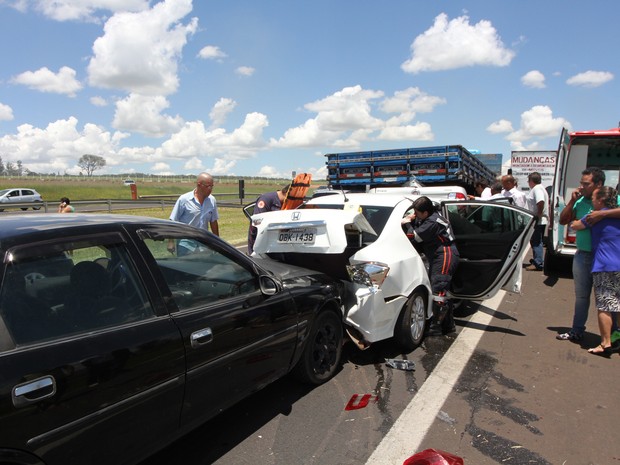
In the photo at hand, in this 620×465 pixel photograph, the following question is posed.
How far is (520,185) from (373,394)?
19396mm

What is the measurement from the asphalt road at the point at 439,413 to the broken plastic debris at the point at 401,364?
0.06 m

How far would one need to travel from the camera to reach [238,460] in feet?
8.89

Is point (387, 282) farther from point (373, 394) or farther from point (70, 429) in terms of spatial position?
point (70, 429)

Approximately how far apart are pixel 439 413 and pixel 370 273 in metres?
1.24

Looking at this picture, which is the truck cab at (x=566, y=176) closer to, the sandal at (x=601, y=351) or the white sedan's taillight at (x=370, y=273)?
the sandal at (x=601, y=351)

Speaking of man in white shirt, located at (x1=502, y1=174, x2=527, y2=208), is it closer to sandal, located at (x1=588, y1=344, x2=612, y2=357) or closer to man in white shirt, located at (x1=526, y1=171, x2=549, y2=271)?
man in white shirt, located at (x1=526, y1=171, x2=549, y2=271)

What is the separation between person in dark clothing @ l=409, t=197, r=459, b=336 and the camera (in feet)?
15.6

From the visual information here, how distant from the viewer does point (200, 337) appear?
2.49 m

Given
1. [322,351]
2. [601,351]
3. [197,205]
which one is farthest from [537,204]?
[322,351]

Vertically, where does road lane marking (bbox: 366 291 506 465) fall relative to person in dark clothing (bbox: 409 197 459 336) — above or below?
below

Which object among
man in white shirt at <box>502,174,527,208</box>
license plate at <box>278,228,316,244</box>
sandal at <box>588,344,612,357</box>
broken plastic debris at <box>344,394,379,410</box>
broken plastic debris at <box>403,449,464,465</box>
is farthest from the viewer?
man in white shirt at <box>502,174,527,208</box>

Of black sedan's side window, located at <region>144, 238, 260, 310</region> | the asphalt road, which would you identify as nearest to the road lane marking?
the asphalt road

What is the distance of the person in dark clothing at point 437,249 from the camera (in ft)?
15.6

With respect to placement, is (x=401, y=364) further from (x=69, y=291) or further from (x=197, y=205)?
(x=197, y=205)
